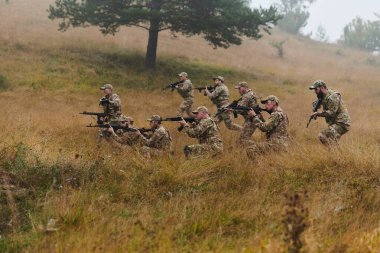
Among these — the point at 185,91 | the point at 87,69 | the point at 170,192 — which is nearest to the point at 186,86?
the point at 185,91

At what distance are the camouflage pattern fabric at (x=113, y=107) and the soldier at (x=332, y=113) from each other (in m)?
4.49

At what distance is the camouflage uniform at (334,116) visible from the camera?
7656 millimetres

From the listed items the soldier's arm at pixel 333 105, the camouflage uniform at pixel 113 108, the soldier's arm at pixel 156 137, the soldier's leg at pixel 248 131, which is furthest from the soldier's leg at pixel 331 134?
the camouflage uniform at pixel 113 108

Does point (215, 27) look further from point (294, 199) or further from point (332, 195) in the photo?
point (294, 199)

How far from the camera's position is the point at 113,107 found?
9734 mm

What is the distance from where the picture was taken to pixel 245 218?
15.4 feet

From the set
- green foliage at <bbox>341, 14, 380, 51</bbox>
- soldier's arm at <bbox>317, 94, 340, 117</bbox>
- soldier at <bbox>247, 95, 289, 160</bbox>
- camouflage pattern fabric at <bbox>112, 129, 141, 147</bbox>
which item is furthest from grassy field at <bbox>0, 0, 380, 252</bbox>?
green foliage at <bbox>341, 14, 380, 51</bbox>

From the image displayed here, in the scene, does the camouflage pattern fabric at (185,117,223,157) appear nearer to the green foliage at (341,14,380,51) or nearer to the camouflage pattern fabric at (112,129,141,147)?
the camouflage pattern fabric at (112,129,141,147)

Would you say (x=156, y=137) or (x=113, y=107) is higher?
Answer: (x=113, y=107)

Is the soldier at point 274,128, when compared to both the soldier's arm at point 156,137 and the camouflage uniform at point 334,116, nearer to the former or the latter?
the camouflage uniform at point 334,116

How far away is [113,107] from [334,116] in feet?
16.4

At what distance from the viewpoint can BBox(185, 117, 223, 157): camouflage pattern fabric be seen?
287 inches

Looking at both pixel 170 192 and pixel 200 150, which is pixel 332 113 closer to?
pixel 200 150

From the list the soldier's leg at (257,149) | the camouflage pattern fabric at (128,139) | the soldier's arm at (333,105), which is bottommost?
the camouflage pattern fabric at (128,139)
